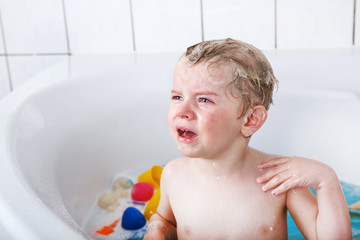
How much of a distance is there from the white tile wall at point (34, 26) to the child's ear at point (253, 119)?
3.83 feet

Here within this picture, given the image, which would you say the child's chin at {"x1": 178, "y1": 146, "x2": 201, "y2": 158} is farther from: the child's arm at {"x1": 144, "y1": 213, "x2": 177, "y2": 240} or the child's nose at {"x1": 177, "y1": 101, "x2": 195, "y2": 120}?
the child's arm at {"x1": 144, "y1": 213, "x2": 177, "y2": 240}

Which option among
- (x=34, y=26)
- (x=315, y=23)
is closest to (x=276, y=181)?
(x=315, y=23)

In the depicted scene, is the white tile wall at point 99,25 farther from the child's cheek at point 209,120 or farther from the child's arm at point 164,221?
the child's cheek at point 209,120

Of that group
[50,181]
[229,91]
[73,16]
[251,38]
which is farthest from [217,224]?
[73,16]

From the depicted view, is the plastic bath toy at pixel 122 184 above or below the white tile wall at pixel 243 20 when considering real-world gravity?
below

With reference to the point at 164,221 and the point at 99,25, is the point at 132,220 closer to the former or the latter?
the point at 164,221

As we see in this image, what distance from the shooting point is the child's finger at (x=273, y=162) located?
2.37 ft

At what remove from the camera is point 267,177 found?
28.4 inches

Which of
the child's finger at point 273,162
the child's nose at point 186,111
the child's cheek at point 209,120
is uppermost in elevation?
the child's nose at point 186,111

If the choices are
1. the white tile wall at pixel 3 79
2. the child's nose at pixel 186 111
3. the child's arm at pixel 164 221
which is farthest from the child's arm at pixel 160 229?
the white tile wall at pixel 3 79

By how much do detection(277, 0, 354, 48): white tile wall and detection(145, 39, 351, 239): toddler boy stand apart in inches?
31.6

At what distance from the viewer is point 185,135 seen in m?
0.67

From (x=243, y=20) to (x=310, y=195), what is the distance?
0.88 meters

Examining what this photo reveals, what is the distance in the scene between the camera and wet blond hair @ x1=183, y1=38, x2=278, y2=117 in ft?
2.14
